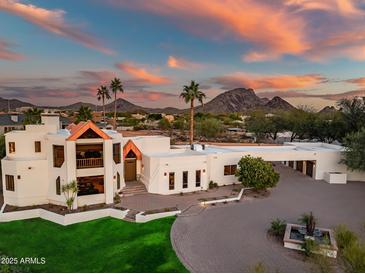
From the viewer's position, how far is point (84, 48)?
30.5m

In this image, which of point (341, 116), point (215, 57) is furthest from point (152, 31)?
point (341, 116)

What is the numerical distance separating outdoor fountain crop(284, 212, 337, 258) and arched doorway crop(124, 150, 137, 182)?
14.0 meters

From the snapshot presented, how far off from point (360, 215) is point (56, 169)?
2069 cm

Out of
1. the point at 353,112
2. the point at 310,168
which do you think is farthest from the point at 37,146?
the point at 353,112

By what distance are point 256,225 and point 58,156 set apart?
14033 mm

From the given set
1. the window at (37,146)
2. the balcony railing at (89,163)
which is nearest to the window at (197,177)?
the balcony railing at (89,163)

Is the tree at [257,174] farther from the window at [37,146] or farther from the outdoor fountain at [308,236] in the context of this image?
the window at [37,146]

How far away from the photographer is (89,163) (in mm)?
18281

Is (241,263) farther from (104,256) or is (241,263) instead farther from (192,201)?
(192,201)

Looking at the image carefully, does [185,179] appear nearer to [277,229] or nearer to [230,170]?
[230,170]

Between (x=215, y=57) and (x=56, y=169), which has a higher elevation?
(x=215, y=57)

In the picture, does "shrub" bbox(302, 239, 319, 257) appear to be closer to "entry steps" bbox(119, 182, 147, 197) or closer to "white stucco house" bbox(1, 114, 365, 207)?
"white stucco house" bbox(1, 114, 365, 207)

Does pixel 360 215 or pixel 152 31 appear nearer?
pixel 360 215

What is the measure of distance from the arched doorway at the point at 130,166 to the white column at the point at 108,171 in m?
4.31
